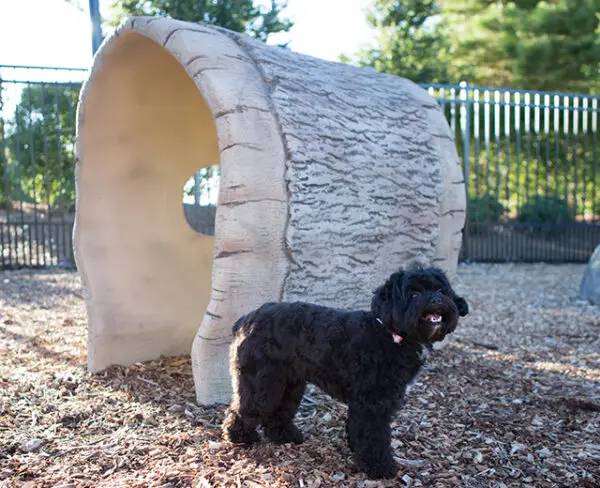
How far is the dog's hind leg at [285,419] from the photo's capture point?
349cm

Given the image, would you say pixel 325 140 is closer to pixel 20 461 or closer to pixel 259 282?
pixel 259 282

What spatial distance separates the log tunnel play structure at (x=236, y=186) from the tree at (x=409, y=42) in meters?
11.2

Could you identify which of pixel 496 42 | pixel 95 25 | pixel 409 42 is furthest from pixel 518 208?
pixel 95 25

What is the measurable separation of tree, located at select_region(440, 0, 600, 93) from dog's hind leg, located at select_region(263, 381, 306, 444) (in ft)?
54.3

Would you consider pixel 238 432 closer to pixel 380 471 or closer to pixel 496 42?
pixel 380 471

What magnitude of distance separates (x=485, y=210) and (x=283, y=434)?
33.3 ft

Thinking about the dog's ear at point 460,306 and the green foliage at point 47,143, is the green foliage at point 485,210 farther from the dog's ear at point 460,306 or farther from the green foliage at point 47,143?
the dog's ear at point 460,306

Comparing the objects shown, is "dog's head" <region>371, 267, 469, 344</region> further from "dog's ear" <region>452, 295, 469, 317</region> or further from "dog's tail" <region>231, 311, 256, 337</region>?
"dog's tail" <region>231, 311, 256, 337</region>

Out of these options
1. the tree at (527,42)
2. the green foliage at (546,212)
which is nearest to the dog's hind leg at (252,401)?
the green foliage at (546,212)

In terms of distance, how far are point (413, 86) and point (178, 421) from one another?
3.54 metres

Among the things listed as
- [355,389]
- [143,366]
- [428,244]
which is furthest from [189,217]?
[355,389]

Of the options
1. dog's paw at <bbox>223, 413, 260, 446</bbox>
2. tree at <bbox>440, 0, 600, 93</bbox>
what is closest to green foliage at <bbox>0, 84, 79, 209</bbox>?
dog's paw at <bbox>223, 413, 260, 446</bbox>

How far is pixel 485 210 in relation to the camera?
12.7 meters

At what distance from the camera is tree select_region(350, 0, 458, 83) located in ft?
52.9
